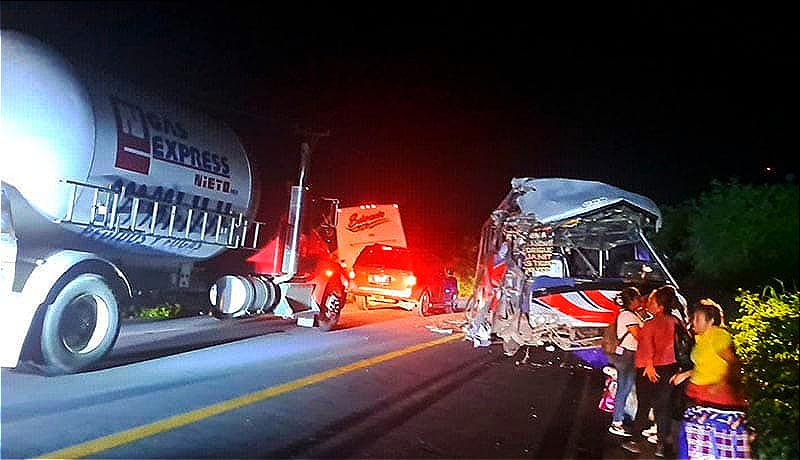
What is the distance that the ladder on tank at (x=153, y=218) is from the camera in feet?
29.6

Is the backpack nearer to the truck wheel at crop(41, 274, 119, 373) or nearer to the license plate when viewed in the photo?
the truck wheel at crop(41, 274, 119, 373)

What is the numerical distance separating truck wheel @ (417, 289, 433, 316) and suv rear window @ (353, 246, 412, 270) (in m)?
0.59

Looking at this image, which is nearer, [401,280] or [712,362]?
[712,362]

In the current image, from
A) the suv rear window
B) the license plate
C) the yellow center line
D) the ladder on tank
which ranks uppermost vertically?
the suv rear window

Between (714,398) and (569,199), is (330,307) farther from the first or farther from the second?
(714,398)

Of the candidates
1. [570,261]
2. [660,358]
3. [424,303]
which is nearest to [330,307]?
[424,303]

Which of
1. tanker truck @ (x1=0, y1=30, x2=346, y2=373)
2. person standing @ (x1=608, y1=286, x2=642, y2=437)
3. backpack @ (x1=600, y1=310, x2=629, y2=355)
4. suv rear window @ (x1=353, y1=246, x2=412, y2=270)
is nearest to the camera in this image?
person standing @ (x1=608, y1=286, x2=642, y2=437)

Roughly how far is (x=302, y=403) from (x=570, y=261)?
12.2ft

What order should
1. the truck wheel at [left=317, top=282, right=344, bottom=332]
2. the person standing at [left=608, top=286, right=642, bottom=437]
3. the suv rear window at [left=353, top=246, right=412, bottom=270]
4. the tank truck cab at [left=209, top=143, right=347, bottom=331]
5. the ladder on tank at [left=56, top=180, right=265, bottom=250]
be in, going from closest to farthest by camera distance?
the person standing at [left=608, top=286, right=642, bottom=437], the ladder on tank at [left=56, top=180, right=265, bottom=250], the tank truck cab at [left=209, top=143, right=347, bottom=331], the truck wheel at [left=317, top=282, right=344, bottom=332], the suv rear window at [left=353, top=246, right=412, bottom=270]

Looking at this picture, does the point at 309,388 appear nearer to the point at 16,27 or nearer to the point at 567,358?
the point at 567,358

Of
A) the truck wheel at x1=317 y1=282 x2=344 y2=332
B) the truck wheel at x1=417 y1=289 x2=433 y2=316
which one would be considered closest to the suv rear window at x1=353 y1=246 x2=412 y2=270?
the truck wheel at x1=417 y1=289 x2=433 y2=316

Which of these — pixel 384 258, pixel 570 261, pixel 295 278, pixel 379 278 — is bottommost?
pixel 295 278

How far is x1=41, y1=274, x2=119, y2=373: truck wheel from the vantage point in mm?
7766

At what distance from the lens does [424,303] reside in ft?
53.4
